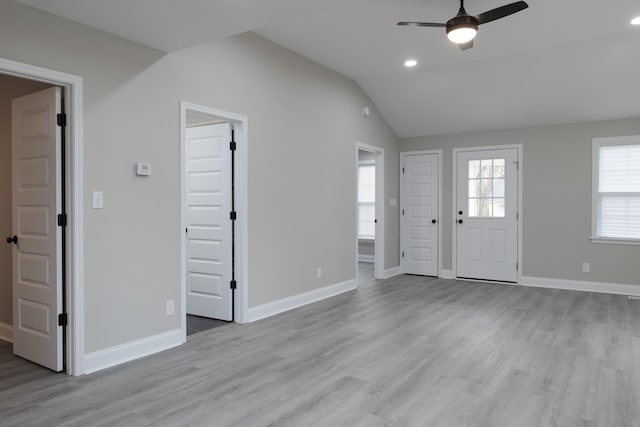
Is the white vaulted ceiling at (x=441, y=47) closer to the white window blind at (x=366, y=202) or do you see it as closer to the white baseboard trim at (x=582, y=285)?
the white window blind at (x=366, y=202)

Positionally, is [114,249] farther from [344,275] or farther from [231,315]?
[344,275]

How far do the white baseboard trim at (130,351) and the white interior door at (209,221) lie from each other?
869 mm

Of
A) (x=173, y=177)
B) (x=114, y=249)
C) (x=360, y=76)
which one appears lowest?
(x=114, y=249)

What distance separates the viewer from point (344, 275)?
6168 mm

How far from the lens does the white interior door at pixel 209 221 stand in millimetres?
4566

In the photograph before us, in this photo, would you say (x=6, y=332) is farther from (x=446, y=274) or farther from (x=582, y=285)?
(x=582, y=285)

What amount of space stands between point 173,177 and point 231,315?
1.62 metres

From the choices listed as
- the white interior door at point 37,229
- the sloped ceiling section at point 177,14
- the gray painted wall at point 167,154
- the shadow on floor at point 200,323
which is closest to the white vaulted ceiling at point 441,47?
the sloped ceiling section at point 177,14

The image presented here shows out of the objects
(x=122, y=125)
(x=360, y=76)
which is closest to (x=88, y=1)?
(x=122, y=125)

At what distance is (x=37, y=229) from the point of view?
3.30 m

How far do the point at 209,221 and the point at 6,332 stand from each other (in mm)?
2061

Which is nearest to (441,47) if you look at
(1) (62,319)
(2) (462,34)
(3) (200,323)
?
(2) (462,34)

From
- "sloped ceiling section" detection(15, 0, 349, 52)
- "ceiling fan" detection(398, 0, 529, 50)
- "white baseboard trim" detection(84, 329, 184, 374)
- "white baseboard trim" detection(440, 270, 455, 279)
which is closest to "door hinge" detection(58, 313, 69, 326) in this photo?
"white baseboard trim" detection(84, 329, 184, 374)

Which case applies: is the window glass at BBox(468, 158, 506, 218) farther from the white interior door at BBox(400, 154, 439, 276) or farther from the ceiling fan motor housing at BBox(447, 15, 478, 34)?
the ceiling fan motor housing at BBox(447, 15, 478, 34)
